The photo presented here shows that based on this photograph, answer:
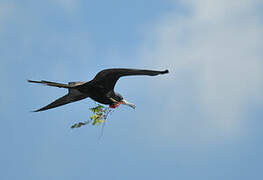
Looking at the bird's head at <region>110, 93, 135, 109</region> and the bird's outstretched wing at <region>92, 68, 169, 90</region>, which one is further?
the bird's head at <region>110, 93, 135, 109</region>

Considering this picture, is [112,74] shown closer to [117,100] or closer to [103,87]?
[103,87]

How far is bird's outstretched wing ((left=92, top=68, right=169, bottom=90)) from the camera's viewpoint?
1419 centimetres

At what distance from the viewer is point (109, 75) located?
600 inches

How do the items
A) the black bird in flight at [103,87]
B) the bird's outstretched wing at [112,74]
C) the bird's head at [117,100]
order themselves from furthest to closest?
the bird's head at [117,100] < the black bird in flight at [103,87] < the bird's outstretched wing at [112,74]

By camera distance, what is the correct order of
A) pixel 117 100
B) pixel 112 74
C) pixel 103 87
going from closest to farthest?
pixel 112 74, pixel 103 87, pixel 117 100

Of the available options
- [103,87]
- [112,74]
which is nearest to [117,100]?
[103,87]

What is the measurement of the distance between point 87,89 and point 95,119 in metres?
1.95

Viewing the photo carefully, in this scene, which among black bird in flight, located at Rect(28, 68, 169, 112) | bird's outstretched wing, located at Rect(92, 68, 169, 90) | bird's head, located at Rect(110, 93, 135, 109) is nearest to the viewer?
bird's outstretched wing, located at Rect(92, 68, 169, 90)

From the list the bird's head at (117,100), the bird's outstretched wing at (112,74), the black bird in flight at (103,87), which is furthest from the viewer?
the bird's head at (117,100)

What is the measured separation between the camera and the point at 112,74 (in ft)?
49.8

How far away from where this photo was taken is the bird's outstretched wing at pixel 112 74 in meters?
14.2

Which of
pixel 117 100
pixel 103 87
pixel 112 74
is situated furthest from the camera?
pixel 117 100

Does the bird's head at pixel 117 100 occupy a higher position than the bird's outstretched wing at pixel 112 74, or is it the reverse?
the bird's outstretched wing at pixel 112 74

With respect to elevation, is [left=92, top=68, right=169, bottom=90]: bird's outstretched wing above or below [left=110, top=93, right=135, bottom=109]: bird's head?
above
